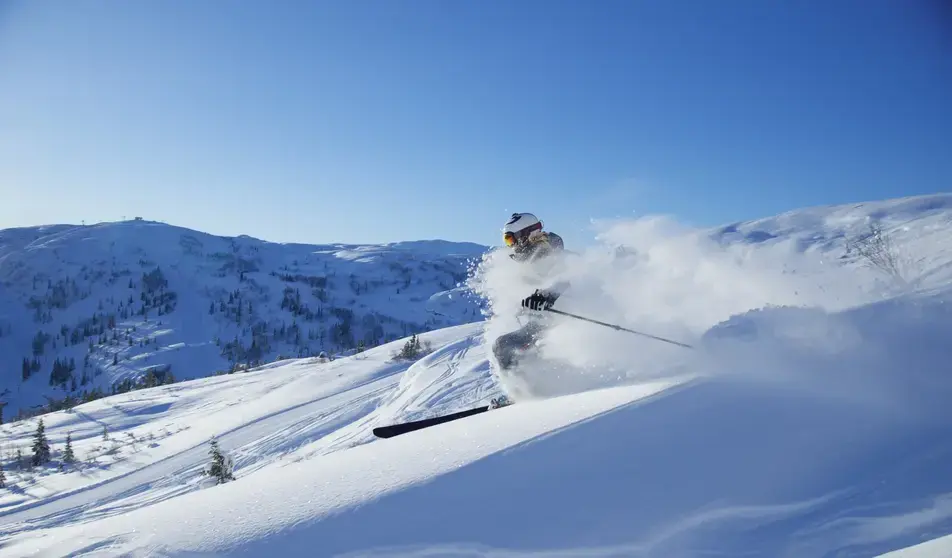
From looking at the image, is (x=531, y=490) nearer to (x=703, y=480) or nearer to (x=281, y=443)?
(x=703, y=480)

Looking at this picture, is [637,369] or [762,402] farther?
[637,369]

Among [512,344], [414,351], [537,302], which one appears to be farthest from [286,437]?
[414,351]

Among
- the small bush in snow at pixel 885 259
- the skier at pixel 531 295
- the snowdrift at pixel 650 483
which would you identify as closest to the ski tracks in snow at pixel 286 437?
the skier at pixel 531 295

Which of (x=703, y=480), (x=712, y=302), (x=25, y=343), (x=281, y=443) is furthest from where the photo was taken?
(x=25, y=343)

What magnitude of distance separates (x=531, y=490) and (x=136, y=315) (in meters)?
214

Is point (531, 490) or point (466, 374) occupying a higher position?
point (531, 490)

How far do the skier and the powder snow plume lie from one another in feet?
0.56

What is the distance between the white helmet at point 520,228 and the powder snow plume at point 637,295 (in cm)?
32

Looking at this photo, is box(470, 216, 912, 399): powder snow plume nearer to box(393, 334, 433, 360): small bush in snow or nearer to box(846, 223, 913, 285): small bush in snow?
box(846, 223, 913, 285): small bush in snow

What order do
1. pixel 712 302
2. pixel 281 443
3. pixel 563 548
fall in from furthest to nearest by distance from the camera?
1. pixel 281 443
2. pixel 712 302
3. pixel 563 548

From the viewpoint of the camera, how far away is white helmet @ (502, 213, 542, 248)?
9.25 meters

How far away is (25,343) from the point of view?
169500 mm

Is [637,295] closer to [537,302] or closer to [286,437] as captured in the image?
[537,302]

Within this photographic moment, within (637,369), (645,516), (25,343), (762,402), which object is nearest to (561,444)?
(645,516)
